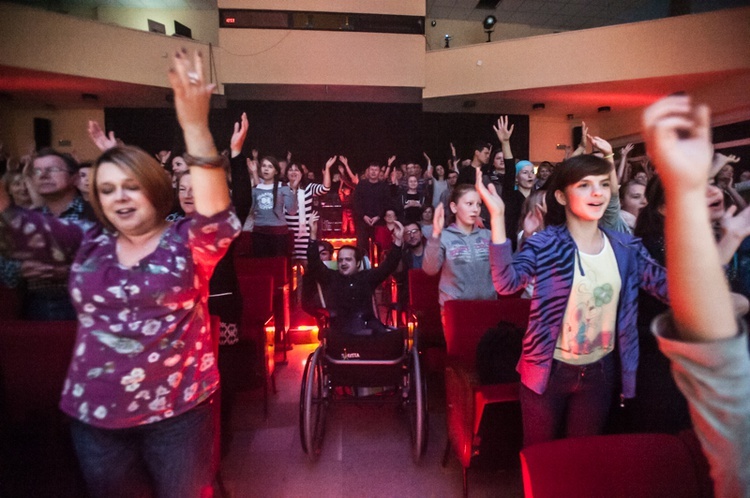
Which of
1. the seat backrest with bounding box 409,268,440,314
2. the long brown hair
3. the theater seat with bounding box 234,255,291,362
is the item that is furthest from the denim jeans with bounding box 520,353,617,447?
the theater seat with bounding box 234,255,291,362

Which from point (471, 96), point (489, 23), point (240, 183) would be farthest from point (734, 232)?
point (489, 23)

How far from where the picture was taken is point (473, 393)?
182 cm

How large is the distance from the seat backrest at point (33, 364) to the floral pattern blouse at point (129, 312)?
2.76ft

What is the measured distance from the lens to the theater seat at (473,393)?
1.81m

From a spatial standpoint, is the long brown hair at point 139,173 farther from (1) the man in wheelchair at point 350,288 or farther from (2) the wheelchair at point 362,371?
(1) the man in wheelchair at point 350,288

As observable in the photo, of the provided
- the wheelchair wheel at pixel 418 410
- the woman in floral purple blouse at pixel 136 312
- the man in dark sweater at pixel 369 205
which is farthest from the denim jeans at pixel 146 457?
the man in dark sweater at pixel 369 205

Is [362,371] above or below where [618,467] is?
below

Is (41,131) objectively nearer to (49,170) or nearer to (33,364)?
(49,170)

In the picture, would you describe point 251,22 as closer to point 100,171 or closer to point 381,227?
point 381,227

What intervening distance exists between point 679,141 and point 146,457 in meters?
1.41

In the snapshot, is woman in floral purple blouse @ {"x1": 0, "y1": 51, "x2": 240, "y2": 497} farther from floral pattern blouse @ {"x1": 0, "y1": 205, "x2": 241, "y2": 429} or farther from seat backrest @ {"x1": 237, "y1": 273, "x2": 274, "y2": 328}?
seat backrest @ {"x1": 237, "y1": 273, "x2": 274, "y2": 328}

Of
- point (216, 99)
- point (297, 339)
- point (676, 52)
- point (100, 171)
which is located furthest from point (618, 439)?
point (216, 99)

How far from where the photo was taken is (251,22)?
7.72m

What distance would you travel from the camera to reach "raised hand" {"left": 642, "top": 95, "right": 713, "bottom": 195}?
1.49 ft
